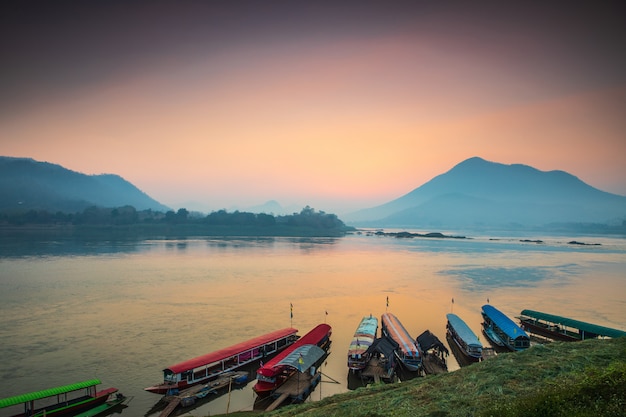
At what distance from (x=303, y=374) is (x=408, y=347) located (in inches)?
291

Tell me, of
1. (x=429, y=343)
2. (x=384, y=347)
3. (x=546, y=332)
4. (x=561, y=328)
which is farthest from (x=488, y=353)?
(x=561, y=328)

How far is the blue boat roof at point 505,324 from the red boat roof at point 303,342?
13426mm

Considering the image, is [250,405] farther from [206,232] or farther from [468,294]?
[206,232]

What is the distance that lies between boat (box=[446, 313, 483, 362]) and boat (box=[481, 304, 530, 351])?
8.12 feet

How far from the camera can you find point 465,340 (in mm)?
26875

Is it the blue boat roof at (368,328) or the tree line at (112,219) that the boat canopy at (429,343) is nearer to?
the blue boat roof at (368,328)

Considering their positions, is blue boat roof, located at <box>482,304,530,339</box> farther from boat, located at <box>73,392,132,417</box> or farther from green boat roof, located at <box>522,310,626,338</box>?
boat, located at <box>73,392,132,417</box>

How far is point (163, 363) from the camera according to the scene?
24.8m

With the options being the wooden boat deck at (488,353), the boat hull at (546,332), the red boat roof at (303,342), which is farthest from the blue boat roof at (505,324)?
the red boat roof at (303,342)

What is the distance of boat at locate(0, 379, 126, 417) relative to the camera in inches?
693

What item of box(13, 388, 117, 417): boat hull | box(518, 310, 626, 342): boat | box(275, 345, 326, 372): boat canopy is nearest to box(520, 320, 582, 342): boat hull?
box(518, 310, 626, 342): boat

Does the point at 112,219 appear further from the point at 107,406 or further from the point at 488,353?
the point at 488,353

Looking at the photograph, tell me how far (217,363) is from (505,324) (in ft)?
71.7

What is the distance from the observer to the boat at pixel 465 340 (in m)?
25.9
